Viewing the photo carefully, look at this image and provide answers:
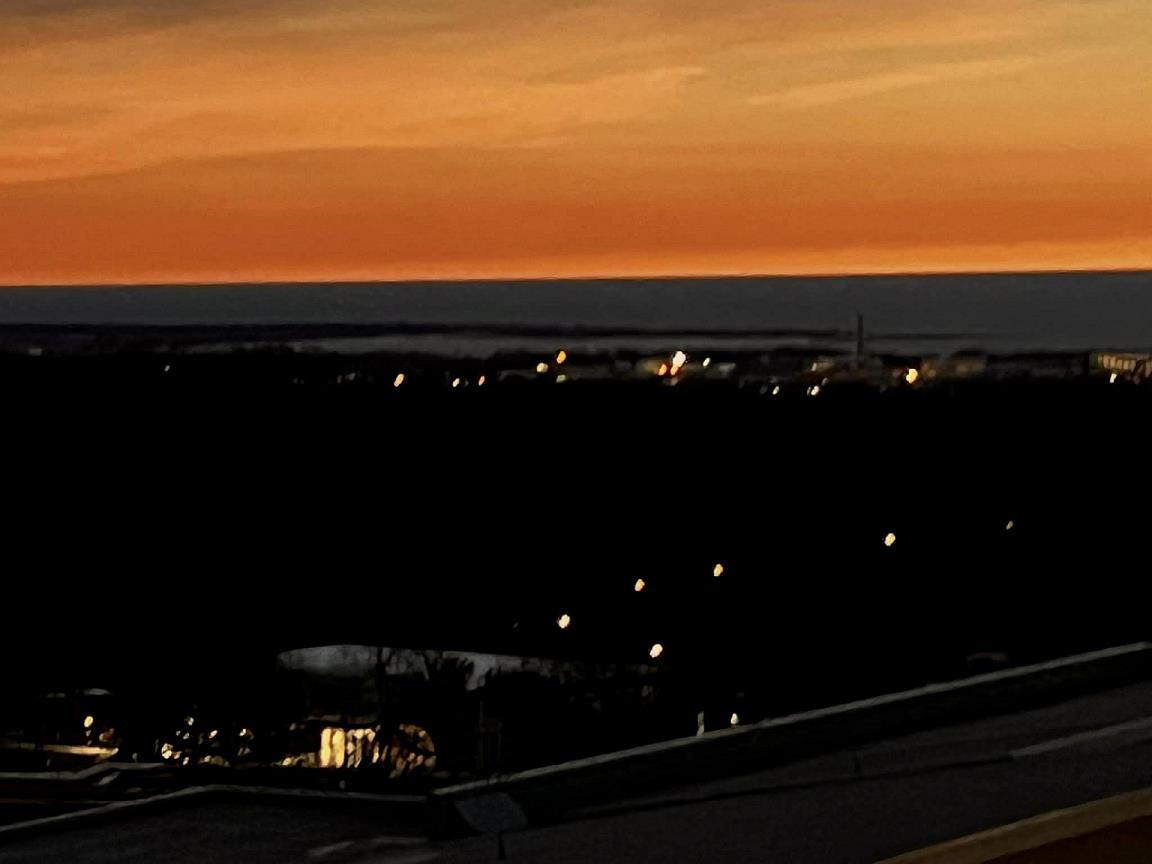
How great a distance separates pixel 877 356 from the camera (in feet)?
296

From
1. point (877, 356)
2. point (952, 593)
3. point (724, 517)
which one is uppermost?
point (877, 356)

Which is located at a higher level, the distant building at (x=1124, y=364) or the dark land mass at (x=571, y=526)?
the distant building at (x=1124, y=364)

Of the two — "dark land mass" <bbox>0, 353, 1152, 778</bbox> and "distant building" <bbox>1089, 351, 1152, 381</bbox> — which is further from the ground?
"distant building" <bbox>1089, 351, 1152, 381</bbox>

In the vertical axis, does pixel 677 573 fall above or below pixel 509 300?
below

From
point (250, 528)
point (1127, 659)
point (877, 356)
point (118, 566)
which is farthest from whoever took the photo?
point (877, 356)

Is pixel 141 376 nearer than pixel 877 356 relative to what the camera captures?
Yes

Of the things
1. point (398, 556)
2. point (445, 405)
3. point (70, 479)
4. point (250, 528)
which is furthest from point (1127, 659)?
point (445, 405)

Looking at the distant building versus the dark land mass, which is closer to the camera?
the dark land mass

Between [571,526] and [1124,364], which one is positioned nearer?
[571,526]

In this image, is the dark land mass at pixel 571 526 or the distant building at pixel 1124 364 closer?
the dark land mass at pixel 571 526

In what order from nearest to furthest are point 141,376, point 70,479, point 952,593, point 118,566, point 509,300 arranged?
point 952,593 → point 118,566 → point 70,479 → point 141,376 → point 509,300

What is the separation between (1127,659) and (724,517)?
33.6m

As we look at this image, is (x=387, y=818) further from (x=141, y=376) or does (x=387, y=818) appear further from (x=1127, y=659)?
(x=141, y=376)

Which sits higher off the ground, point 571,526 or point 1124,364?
point 1124,364
